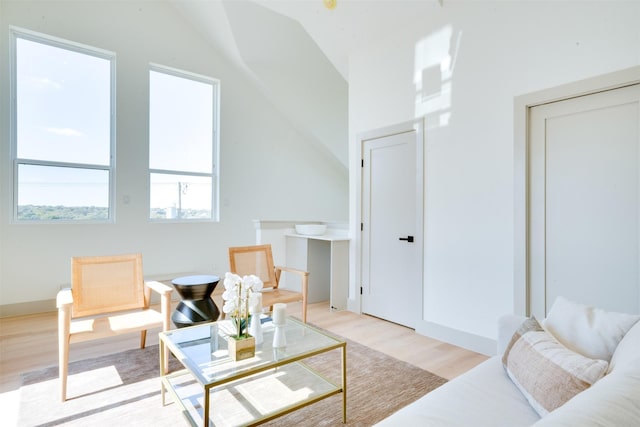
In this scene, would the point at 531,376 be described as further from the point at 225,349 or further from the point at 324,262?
the point at 324,262

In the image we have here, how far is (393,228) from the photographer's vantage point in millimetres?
3648

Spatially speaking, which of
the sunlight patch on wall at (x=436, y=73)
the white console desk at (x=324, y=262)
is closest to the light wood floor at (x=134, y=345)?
the white console desk at (x=324, y=262)

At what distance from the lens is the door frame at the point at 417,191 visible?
333cm

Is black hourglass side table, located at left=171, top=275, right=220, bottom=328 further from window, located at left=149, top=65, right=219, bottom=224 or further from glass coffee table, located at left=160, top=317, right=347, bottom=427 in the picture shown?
window, located at left=149, top=65, right=219, bottom=224

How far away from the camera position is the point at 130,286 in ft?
8.96

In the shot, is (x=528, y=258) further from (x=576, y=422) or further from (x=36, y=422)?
(x=36, y=422)

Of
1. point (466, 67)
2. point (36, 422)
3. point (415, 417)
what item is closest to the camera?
point (415, 417)

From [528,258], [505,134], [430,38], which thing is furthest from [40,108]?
[528,258]

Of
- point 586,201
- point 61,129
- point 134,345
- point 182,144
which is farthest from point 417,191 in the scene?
point 61,129

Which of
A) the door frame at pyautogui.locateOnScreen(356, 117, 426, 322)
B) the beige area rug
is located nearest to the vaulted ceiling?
the door frame at pyautogui.locateOnScreen(356, 117, 426, 322)

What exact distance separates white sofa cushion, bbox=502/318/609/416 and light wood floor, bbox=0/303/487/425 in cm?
111

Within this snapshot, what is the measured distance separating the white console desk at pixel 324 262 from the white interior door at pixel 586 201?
198 centimetres

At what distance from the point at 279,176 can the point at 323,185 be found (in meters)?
0.93

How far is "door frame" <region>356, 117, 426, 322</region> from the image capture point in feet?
10.9
